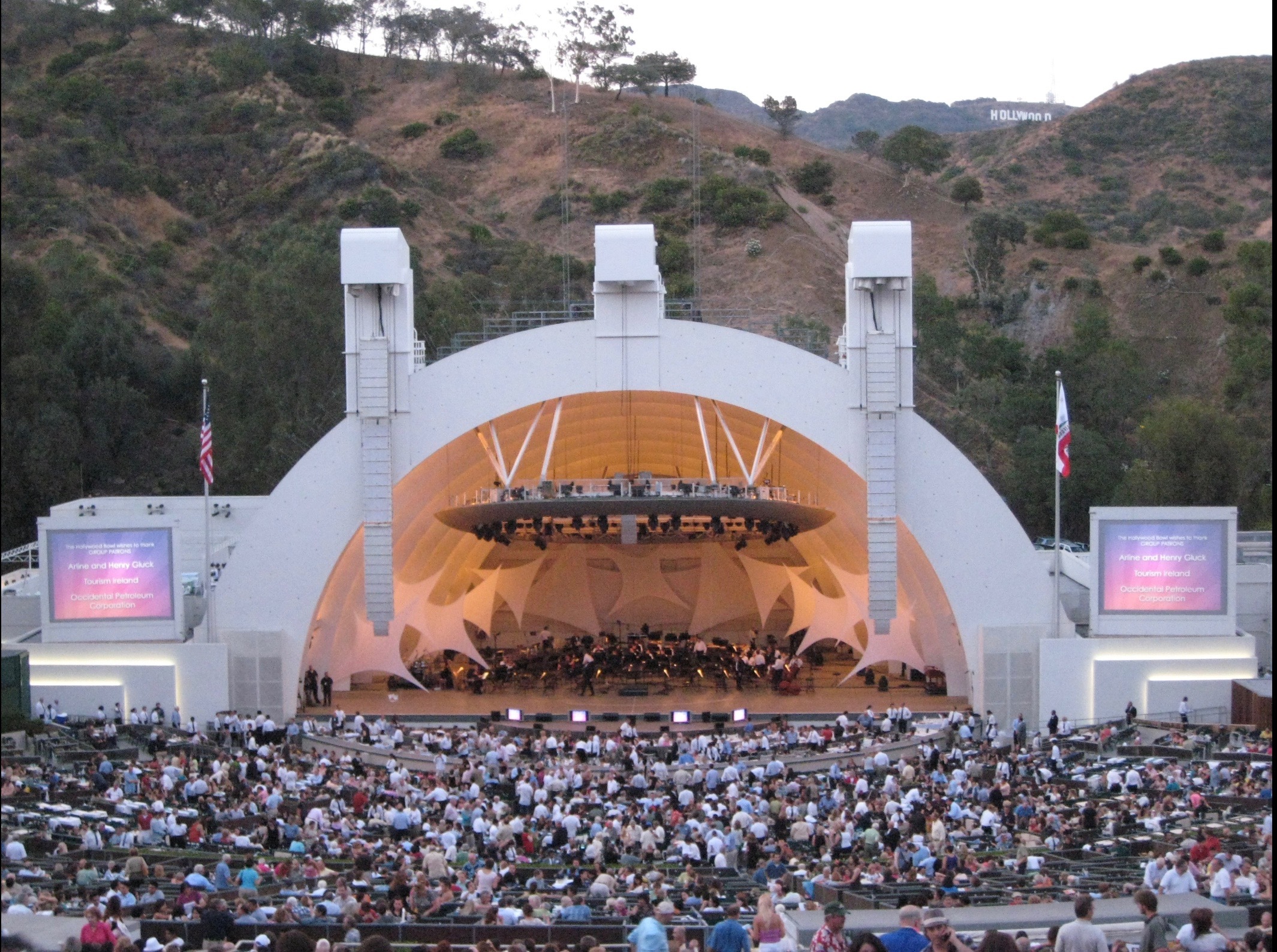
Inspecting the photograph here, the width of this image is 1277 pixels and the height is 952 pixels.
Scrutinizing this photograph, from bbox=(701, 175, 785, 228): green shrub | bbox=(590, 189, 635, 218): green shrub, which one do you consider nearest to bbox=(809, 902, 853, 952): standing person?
bbox=(701, 175, 785, 228): green shrub

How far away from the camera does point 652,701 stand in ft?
121

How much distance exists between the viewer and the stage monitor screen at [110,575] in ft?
110

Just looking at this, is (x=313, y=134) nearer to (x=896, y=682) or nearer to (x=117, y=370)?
(x=117, y=370)

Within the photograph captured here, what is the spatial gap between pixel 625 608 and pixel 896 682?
10362 mm

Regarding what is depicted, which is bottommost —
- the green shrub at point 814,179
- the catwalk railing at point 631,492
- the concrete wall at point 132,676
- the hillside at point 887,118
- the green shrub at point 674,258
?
the concrete wall at point 132,676

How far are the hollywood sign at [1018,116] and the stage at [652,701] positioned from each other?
279ft

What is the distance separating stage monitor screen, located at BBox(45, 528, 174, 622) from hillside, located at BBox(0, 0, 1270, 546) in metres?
11.2

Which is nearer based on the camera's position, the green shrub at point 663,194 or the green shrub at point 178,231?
the green shrub at point 178,231

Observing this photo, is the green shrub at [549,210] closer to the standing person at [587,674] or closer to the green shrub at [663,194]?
the green shrub at [663,194]

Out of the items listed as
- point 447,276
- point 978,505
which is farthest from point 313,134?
point 978,505

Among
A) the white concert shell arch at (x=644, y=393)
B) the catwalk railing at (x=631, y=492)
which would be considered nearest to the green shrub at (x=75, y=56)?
the white concert shell arch at (x=644, y=393)

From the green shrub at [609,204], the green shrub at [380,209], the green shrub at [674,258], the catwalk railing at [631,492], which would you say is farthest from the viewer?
the green shrub at [609,204]

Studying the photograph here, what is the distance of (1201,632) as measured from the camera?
3334 cm

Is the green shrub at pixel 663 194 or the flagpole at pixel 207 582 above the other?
the green shrub at pixel 663 194
